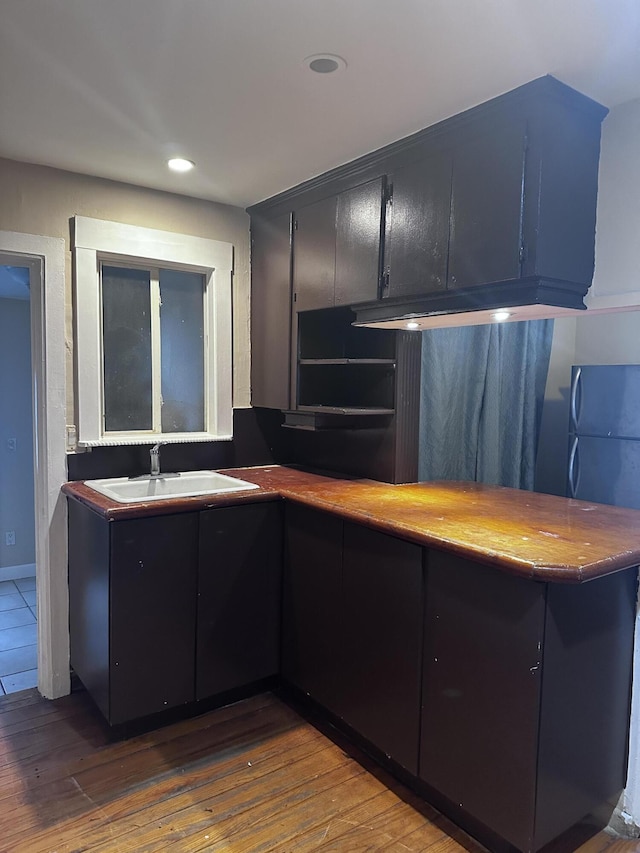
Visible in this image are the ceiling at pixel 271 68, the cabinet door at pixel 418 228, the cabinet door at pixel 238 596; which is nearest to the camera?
the ceiling at pixel 271 68

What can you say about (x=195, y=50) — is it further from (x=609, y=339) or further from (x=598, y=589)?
(x=609, y=339)

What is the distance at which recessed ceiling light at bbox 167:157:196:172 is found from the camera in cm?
241

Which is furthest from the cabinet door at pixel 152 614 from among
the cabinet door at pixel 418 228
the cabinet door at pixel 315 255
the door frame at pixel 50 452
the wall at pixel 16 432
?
the wall at pixel 16 432

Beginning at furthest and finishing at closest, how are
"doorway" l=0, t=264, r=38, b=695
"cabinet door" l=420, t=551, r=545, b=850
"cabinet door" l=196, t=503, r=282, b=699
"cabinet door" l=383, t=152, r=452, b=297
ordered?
"doorway" l=0, t=264, r=38, b=695, "cabinet door" l=196, t=503, r=282, b=699, "cabinet door" l=383, t=152, r=452, b=297, "cabinet door" l=420, t=551, r=545, b=850

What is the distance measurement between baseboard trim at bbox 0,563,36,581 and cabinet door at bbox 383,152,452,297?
335 cm

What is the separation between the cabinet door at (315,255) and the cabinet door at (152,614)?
1162 mm

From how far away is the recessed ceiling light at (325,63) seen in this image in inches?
64.9

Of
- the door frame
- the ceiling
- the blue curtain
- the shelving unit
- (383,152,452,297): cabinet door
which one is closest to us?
the ceiling

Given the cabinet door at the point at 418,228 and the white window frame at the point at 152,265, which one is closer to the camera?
the cabinet door at the point at 418,228

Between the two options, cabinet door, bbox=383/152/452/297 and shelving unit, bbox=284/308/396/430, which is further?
shelving unit, bbox=284/308/396/430

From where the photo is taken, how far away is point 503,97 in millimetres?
1863

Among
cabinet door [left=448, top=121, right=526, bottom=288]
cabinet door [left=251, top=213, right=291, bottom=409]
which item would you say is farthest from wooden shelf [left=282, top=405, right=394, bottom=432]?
cabinet door [left=448, top=121, right=526, bottom=288]

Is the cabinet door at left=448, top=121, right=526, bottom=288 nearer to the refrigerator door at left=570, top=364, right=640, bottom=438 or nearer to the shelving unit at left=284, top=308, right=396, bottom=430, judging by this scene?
the shelving unit at left=284, top=308, right=396, bottom=430

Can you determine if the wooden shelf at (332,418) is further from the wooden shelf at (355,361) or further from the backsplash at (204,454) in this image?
the backsplash at (204,454)
